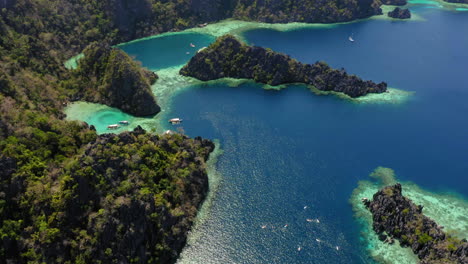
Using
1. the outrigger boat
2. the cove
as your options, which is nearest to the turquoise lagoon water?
the cove

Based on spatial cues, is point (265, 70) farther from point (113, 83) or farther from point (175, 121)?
point (113, 83)

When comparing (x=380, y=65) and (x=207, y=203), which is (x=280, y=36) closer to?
(x=380, y=65)

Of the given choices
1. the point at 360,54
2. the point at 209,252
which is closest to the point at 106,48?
the point at 209,252

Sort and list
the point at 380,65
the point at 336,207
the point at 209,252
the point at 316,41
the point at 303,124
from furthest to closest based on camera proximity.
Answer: the point at 316,41, the point at 380,65, the point at 303,124, the point at 336,207, the point at 209,252

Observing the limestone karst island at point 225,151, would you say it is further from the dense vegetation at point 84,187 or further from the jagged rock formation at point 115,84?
the jagged rock formation at point 115,84

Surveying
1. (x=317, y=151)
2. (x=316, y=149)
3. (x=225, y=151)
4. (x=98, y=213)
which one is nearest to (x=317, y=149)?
(x=316, y=149)

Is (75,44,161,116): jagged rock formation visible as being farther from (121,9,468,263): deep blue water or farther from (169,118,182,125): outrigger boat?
(121,9,468,263): deep blue water

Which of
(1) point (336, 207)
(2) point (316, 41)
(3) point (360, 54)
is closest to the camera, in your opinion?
(1) point (336, 207)
